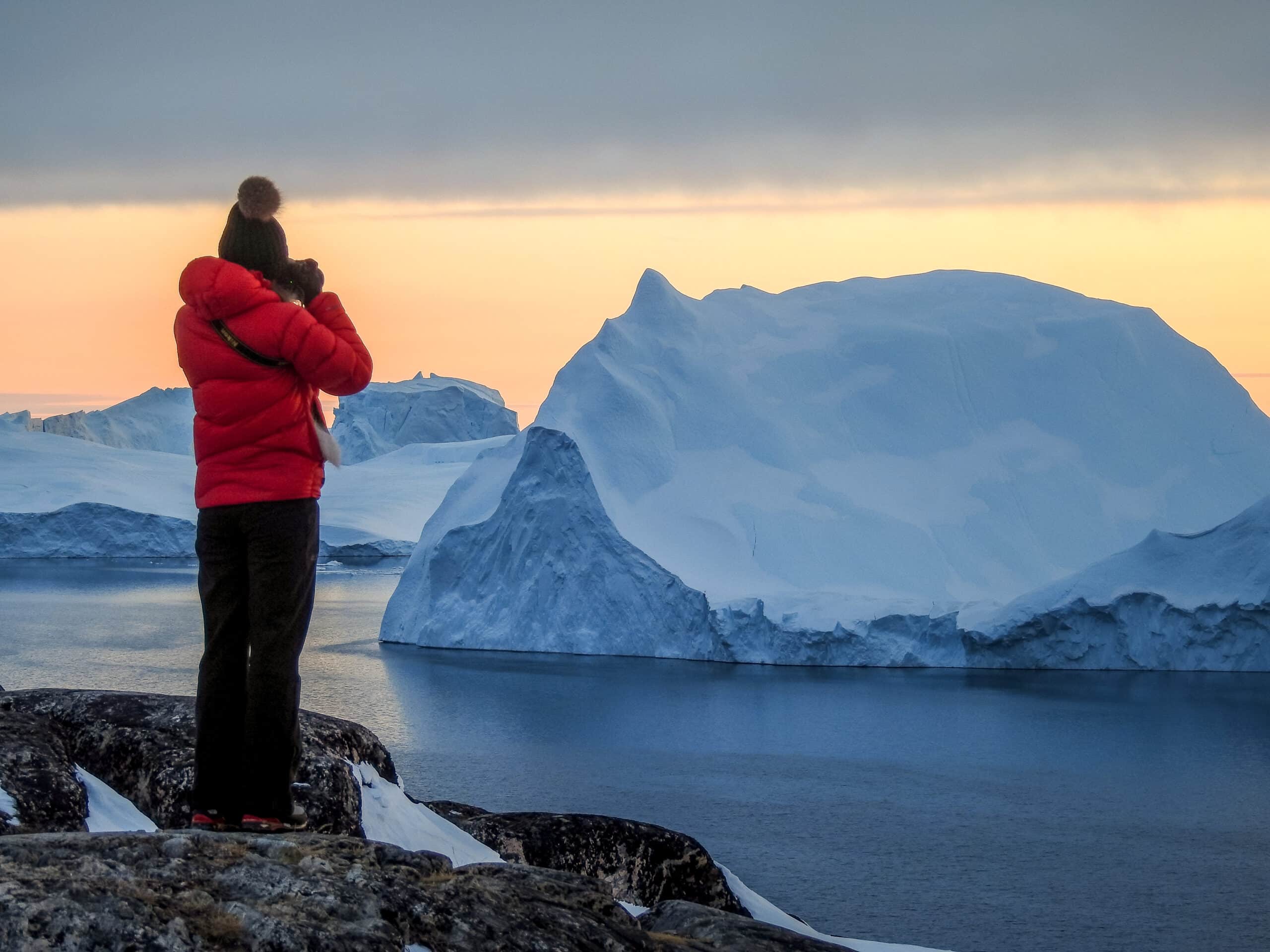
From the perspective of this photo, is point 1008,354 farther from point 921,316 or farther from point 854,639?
point 854,639

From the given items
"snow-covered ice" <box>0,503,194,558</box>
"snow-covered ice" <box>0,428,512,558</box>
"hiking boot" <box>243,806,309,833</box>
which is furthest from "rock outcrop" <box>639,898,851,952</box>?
"snow-covered ice" <box>0,503,194,558</box>

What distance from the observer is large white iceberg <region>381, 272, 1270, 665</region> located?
18656 millimetres

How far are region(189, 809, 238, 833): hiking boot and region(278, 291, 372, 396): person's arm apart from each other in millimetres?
876

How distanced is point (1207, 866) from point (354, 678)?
11147 millimetres

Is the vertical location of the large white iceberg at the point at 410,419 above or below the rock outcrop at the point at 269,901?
above

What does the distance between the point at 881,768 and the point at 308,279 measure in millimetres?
11055

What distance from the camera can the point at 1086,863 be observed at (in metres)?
9.59

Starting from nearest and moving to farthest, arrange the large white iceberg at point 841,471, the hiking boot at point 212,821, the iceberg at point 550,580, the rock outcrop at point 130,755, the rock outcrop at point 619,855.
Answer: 1. the hiking boot at point 212,821
2. the rock outcrop at point 130,755
3. the rock outcrop at point 619,855
4. the iceberg at point 550,580
5. the large white iceberg at point 841,471

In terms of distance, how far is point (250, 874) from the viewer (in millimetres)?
2117

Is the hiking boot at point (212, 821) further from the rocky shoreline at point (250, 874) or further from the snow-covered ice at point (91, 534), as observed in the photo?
the snow-covered ice at point (91, 534)

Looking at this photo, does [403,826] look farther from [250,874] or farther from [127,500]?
[127,500]

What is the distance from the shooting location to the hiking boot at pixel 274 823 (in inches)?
102

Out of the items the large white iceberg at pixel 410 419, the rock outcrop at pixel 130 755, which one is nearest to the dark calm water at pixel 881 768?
the rock outcrop at pixel 130 755

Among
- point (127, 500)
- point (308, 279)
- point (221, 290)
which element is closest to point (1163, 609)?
point (308, 279)
